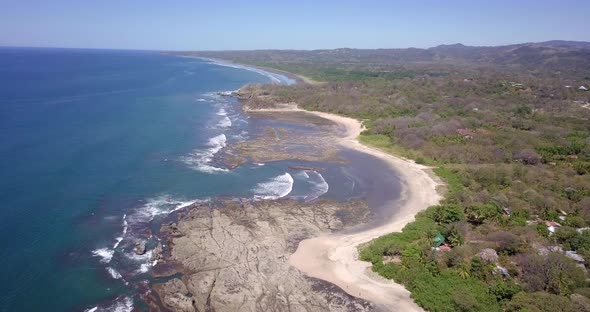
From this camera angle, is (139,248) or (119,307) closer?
(119,307)

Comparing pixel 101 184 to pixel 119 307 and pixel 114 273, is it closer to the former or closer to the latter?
pixel 114 273

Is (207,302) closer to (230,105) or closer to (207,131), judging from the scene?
(207,131)

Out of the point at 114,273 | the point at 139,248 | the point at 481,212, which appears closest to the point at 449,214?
the point at 481,212

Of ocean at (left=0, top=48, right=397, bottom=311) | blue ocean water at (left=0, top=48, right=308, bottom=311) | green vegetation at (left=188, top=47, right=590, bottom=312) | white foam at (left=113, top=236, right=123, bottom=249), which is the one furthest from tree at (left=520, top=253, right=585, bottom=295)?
white foam at (left=113, top=236, right=123, bottom=249)

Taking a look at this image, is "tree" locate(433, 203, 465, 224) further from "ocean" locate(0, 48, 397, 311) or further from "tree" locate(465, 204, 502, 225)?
"ocean" locate(0, 48, 397, 311)

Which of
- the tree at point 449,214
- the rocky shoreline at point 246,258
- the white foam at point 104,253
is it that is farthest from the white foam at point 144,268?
the tree at point 449,214

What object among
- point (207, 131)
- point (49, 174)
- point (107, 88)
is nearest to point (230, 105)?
point (207, 131)
